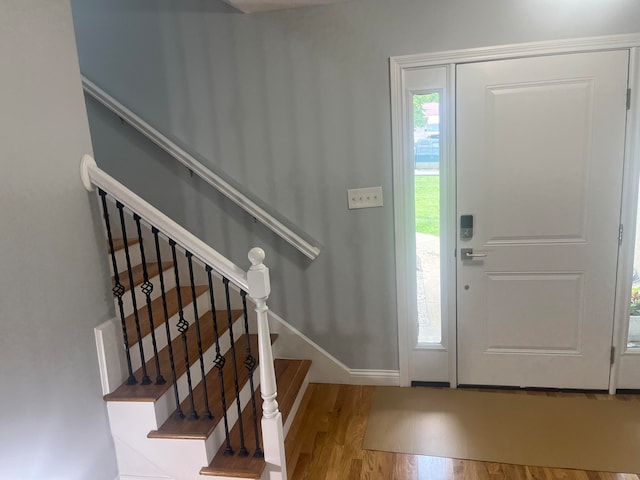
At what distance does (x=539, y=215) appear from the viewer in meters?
2.52

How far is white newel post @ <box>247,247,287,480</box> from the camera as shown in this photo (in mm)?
1725

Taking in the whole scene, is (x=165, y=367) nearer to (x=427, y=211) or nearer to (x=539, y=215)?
(x=427, y=211)

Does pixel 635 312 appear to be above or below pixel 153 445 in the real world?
above

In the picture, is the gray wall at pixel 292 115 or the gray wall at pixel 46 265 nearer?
the gray wall at pixel 46 265

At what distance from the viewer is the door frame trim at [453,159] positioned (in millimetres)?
2305

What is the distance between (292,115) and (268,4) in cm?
62

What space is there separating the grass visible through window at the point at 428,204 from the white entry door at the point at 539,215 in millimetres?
138

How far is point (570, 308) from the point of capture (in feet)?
8.52

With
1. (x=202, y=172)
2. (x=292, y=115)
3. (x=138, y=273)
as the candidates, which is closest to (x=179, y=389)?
(x=138, y=273)

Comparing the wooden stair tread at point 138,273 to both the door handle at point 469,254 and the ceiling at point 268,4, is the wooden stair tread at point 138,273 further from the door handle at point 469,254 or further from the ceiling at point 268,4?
the door handle at point 469,254

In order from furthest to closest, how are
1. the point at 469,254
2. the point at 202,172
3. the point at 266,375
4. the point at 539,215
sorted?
the point at 202,172, the point at 469,254, the point at 539,215, the point at 266,375

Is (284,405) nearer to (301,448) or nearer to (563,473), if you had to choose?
(301,448)

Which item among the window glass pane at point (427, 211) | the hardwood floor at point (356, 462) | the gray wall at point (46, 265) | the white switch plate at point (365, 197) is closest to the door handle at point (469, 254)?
the window glass pane at point (427, 211)

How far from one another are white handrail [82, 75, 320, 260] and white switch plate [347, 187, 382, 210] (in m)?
0.39
